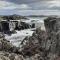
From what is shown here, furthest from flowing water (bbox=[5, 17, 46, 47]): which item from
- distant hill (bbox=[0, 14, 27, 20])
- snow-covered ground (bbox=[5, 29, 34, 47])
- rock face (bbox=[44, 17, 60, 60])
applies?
distant hill (bbox=[0, 14, 27, 20])

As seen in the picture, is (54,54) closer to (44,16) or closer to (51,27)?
(51,27)

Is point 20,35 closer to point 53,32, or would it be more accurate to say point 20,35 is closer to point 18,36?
point 18,36

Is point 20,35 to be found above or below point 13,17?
below

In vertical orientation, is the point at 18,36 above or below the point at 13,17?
below

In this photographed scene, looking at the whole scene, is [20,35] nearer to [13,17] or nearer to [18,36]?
[18,36]

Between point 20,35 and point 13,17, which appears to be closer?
point 20,35

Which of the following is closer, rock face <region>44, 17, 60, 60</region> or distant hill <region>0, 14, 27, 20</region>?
rock face <region>44, 17, 60, 60</region>

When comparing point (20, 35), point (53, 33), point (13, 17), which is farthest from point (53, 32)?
point (13, 17)

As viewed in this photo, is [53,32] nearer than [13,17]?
Yes

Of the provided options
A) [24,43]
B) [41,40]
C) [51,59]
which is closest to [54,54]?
[51,59]

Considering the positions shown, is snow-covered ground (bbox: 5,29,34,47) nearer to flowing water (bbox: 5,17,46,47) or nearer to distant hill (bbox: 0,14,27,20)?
flowing water (bbox: 5,17,46,47)

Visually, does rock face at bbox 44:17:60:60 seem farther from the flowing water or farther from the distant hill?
the distant hill

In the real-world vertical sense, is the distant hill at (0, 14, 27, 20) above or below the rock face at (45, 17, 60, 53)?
above

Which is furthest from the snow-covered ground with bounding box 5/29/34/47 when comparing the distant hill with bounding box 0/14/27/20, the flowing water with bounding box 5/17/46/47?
the distant hill with bounding box 0/14/27/20
